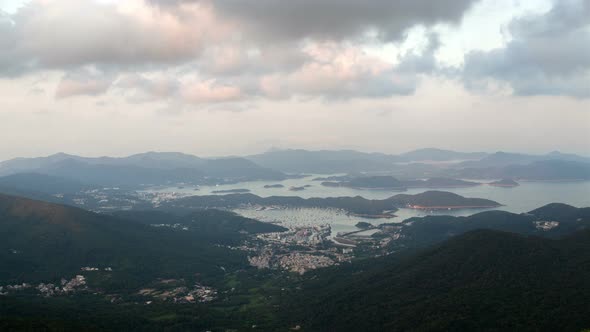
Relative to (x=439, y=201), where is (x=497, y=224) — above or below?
below

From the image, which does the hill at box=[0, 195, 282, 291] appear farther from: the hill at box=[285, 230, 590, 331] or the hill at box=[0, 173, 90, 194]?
the hill at box=[0, 173, 90, 194]

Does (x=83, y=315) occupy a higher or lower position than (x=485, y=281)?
lower

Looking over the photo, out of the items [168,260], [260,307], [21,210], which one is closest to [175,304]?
[260,307]

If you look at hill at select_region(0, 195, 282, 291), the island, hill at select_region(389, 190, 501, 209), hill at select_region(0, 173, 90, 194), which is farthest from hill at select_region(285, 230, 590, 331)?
hill at select_region(0, 173, 90, 194)

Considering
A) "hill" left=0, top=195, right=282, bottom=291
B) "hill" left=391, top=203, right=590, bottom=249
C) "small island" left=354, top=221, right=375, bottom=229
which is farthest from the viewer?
"small island" left=354, top=221, right=375, bottom=229

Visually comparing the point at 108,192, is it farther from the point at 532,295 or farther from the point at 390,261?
the point at 532,295

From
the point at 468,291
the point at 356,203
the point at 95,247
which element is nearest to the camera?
the point at 468,291

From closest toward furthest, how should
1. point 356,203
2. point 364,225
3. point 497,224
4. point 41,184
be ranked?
point 497,224 < point 364,225 < point 356,203 < point 41,184

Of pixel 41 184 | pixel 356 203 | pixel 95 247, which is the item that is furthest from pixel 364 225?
pixel 41 184

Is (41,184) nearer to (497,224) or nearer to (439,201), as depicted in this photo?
(439,201)
